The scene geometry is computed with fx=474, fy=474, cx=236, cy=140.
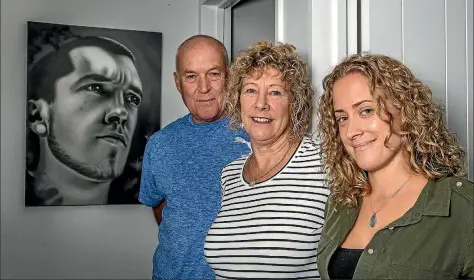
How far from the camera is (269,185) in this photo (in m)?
0.80

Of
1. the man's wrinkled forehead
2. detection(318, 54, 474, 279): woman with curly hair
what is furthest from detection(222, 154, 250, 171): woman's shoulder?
the man's wrinkled forehead

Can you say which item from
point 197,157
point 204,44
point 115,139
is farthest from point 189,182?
point 115,139

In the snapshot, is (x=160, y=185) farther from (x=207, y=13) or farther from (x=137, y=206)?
(x=207, y=13)

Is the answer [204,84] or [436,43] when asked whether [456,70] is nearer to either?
[436,43]

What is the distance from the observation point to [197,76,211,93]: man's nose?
1053 millimetres

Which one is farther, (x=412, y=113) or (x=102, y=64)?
(x=102, y=64)

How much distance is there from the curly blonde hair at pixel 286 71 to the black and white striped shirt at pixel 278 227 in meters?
0.05

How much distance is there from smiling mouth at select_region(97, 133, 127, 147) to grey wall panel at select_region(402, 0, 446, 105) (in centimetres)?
85

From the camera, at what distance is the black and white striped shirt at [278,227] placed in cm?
75

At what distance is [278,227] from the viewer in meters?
0.76

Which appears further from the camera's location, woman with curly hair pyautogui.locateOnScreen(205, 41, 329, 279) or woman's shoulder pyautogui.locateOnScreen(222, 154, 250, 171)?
woman's shoulder pyautogui.locateOnScreen(222, 154, 250, 171)

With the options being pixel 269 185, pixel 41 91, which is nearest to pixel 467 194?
pixel 269 185

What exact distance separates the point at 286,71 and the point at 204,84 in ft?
0.96

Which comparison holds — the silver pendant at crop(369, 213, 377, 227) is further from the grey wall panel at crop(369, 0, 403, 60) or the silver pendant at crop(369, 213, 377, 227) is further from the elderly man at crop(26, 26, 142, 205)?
the elderly man at crop(26, 26, 142, 205)
